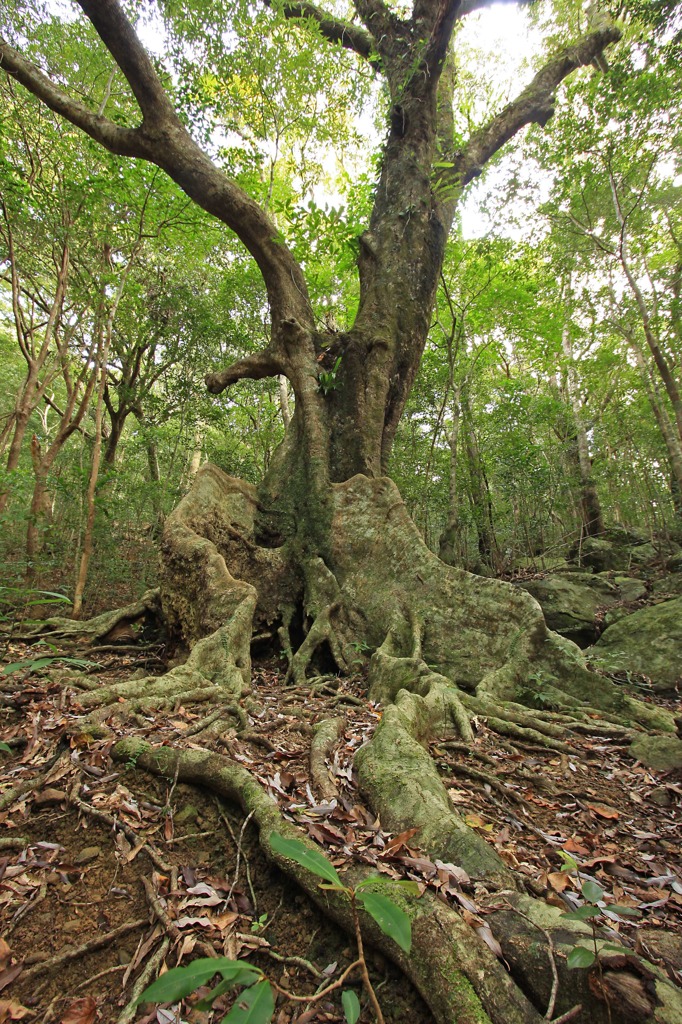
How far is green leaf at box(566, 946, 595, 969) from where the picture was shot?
123 cm

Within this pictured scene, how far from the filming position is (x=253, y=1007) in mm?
804

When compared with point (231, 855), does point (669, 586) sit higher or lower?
higher

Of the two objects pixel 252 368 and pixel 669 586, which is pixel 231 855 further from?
pixel 669 586

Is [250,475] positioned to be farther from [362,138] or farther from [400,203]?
[362,138]

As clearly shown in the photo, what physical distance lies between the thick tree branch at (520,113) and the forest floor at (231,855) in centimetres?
849

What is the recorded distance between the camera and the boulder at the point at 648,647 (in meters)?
5.00

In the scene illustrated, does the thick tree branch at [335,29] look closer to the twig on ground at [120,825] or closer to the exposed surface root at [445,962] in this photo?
the twig on ground at [120,825]

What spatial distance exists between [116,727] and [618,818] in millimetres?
3144

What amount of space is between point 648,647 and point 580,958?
16.0ft

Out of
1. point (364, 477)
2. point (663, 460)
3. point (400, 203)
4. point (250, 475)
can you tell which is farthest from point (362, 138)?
point (663, 460)

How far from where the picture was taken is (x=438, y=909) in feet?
5.47

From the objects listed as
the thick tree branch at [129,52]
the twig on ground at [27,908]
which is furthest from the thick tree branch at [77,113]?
the twig on ground at [27,908]

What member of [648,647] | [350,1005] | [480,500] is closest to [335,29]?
[480,500]

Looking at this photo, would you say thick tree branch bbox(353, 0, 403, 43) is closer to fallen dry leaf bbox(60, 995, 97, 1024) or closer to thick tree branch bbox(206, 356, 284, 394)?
thick tree branch bbox(206, 356, 284, 394)
